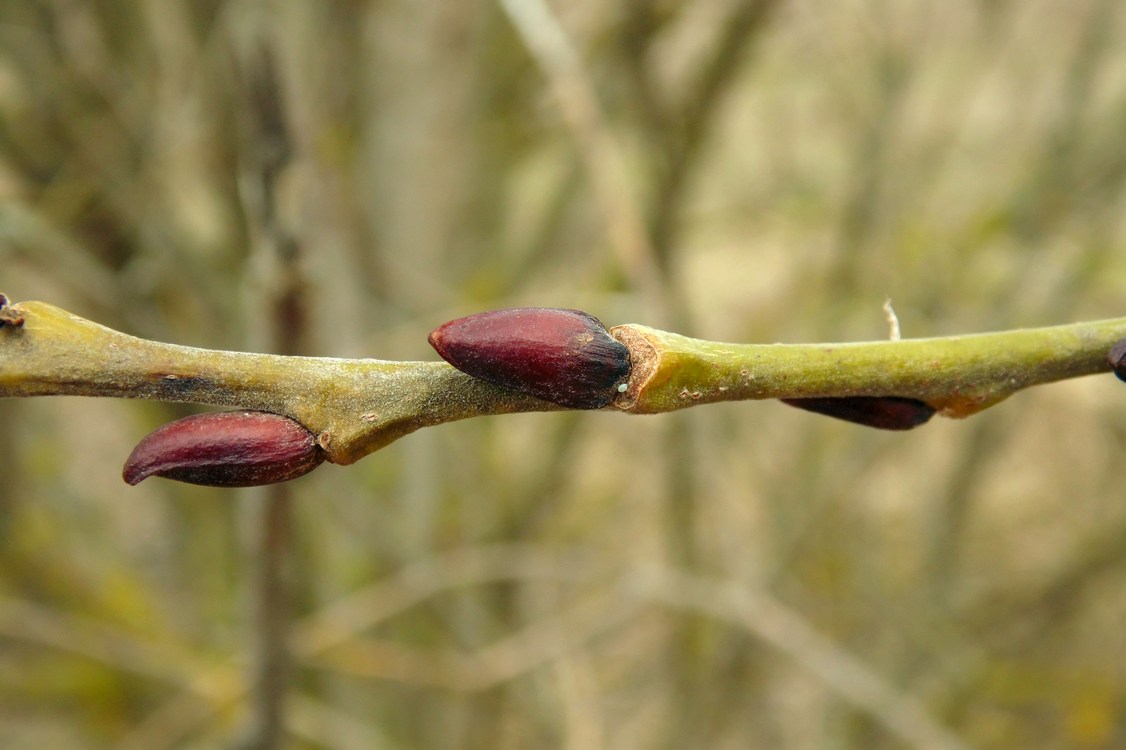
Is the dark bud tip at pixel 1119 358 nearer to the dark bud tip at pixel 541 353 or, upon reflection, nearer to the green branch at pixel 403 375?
the green branch at pixel 403 375

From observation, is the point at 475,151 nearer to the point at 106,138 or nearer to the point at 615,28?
the point at 615,28

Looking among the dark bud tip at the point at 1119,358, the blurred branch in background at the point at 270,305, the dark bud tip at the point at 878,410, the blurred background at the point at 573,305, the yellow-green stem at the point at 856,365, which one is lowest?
the dark bud tip at the point at 1119,358

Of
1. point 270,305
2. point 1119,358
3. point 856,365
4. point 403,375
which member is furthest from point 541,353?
point 270,305

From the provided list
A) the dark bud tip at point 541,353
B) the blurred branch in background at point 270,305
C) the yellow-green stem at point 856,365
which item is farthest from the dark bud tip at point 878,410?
the blurred branch in background at point 270,305

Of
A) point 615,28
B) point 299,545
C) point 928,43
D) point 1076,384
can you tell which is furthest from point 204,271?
point 1076,384

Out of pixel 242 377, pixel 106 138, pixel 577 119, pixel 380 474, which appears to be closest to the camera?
pixel 242 377

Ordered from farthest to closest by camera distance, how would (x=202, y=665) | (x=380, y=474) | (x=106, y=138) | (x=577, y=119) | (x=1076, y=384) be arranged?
(x=1076, y=384) < (x=380, y=474) < (x=202, y=665) < (x=106, y=138) < (x=577, y=119)
